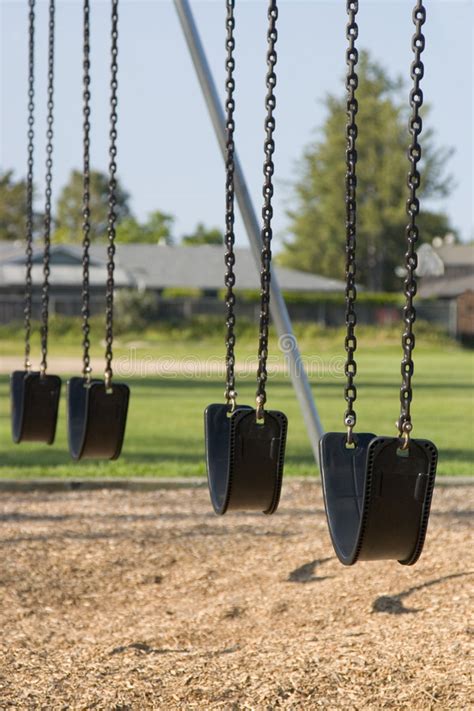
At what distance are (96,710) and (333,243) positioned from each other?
55.0 meters

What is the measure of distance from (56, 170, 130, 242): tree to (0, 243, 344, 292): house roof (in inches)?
888

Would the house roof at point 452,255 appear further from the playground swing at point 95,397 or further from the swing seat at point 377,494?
the swing seat at point 377,494

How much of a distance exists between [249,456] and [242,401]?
12.3m

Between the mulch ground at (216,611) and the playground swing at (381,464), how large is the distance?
654 millimetres

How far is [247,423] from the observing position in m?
3.56

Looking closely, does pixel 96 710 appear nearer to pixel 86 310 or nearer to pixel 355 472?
pixel 355 472

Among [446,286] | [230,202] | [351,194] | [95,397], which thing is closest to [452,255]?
[446,286]

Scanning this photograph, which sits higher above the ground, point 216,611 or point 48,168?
point 48,168

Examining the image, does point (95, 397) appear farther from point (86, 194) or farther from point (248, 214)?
point (248, 214)

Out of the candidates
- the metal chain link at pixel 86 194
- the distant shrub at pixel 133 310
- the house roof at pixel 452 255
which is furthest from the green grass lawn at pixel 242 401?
the house roof at pixel 452 255

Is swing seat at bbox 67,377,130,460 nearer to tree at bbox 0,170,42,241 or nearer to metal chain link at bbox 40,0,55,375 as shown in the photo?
metal chain link at bbox 40,0,55,375

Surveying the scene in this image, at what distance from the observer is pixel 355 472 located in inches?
128
